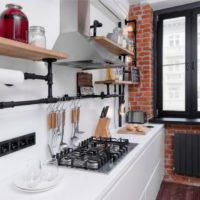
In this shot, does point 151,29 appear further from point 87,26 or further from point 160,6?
point 87,26

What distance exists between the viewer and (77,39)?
65.2 inches

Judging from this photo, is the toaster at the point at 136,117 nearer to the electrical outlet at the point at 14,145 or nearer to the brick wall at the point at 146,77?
the brick wall at the point at 146,77

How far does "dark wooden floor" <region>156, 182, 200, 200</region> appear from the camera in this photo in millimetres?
2801

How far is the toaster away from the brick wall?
19 centimetres

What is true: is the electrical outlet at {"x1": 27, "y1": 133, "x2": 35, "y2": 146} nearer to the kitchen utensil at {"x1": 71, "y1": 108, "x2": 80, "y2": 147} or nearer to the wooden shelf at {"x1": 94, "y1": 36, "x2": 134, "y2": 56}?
the kitchen utensil at {"x1": 71, "y1": 108, "x2": 80, "y2": 147}

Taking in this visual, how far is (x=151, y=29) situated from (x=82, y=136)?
6.78 ft

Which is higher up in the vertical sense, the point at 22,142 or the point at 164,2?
the point at 164,2

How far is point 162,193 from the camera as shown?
115 inches

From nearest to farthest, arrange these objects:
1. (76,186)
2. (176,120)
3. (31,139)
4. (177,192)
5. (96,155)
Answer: (76,186) < (31,139) < (96,155) < (177,192) < (176,120)

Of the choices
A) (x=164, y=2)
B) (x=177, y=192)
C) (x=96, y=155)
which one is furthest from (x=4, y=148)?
→ (x=164, y=2)

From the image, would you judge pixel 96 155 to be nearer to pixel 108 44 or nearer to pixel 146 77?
pixel 108 44

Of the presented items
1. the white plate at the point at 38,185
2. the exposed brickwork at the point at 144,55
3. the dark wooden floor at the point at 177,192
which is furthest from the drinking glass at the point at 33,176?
the exposed brickwork at the point at 144,55

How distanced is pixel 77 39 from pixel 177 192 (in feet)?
7.97

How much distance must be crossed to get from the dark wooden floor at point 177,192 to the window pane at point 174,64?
1.13m
